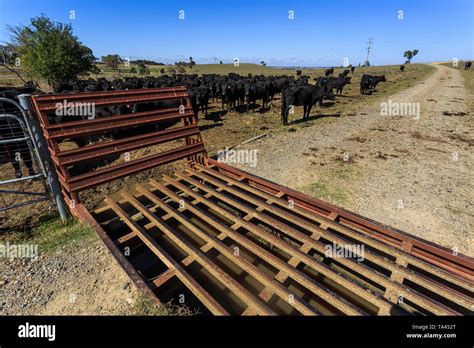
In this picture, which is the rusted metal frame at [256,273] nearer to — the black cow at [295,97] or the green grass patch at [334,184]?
the green grass patch at [334,184]

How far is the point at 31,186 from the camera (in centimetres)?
565

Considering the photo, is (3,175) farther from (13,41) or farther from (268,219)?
(13,41)

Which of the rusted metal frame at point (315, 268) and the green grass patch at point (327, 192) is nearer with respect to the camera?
the rusted metal frame at point (315, 268)

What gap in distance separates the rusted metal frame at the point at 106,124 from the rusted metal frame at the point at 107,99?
26 centimetres

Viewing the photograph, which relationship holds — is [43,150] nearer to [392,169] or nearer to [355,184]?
[355,184]

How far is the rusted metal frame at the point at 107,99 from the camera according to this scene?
3.53 m

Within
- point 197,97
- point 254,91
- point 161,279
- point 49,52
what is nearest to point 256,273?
point 161,279

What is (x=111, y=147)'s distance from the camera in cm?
412
